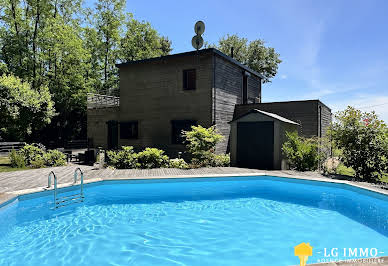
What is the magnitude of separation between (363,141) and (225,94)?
795 centimetres

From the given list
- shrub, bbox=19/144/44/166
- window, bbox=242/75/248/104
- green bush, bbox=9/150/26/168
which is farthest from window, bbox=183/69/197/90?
green bush, bbox=9/150/26/168

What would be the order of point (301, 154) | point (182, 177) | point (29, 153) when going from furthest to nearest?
1. point (29, 153)
2. point (301, 154)
3. point (182, 177)

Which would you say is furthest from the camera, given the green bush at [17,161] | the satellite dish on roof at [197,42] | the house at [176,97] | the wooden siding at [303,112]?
the house at [176,97]

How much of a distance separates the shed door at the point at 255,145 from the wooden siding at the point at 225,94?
7.75 feet

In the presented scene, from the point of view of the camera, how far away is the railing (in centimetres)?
1970

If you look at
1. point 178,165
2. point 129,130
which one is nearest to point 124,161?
point 178,165

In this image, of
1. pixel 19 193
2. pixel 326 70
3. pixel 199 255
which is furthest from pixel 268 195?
pixel 326 70

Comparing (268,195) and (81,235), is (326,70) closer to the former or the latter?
(268,195)

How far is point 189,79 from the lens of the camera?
1458 centimetres

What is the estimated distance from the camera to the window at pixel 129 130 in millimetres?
16500

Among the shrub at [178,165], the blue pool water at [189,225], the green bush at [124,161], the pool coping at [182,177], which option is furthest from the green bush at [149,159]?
the blue pool water at [189,225]

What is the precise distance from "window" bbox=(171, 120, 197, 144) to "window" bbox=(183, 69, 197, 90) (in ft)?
7.35

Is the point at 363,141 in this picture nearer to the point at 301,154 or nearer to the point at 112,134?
the point at 301,154

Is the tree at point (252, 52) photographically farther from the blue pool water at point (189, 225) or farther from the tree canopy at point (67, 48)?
the blue pool water at point (189, 225)
